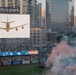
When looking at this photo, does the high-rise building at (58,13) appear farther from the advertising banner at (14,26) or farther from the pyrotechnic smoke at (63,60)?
the pyrotechnic smoke at (63,60)

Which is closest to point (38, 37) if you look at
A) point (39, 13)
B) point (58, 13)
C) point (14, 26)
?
point (14, 26)

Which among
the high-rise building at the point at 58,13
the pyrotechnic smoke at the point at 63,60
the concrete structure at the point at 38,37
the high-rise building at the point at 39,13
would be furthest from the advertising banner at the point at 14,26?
the high-rise building at the point at 58,13

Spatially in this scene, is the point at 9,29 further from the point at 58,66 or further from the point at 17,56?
the point at 58,66

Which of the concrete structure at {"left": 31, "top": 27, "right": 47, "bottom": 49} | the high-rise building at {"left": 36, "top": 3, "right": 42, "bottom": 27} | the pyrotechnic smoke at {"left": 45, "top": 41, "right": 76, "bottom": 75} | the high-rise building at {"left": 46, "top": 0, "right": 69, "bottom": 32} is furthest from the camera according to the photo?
the high-rise building at {"left": 46, "top": 0, "right": 69, "bottom": 32}

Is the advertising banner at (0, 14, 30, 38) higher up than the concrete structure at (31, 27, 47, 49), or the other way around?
the advertising banner at (0, 14, 30, 38)

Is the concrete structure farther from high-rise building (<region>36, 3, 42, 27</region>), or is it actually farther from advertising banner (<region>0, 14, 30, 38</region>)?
advertising banner (<region>0, 14, 30, 38</region>)

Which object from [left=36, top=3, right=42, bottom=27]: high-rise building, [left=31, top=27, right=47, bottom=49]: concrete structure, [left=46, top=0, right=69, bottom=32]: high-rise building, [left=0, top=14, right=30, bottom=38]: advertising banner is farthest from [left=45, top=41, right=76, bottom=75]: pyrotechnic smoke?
[left=46, top=0, right=69, bottom=32]: high-rise building
